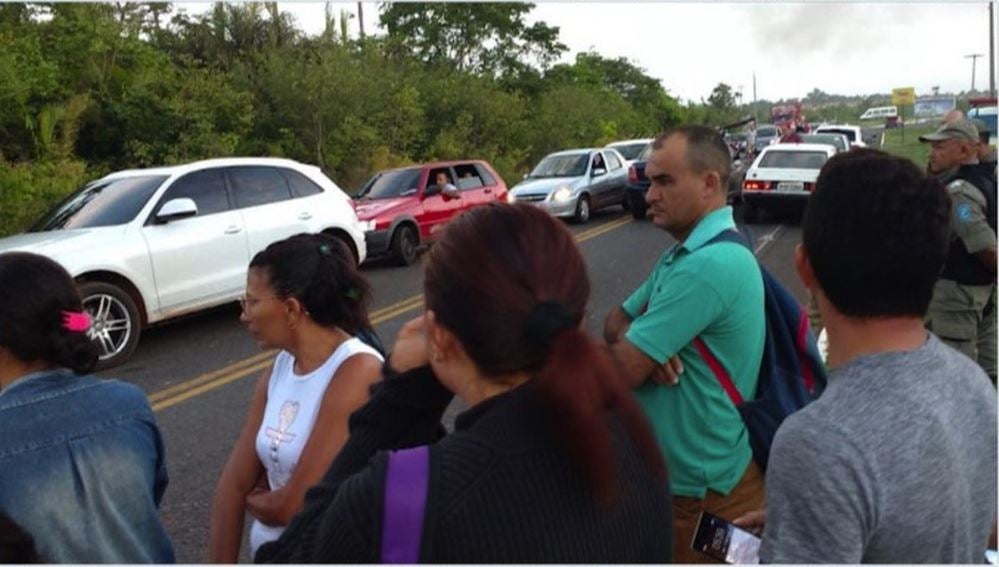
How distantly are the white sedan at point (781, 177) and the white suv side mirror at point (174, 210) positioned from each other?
11388 mm

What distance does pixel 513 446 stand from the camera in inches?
54.2

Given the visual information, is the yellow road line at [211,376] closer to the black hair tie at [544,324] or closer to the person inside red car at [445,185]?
the black hair tie at [544,324]

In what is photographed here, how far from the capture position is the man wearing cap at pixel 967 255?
483 cm

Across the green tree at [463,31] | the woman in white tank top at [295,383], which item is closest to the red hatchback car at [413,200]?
the woman in white tank top at [295,383]

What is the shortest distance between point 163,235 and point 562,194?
1022 cm

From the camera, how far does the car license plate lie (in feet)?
54.0

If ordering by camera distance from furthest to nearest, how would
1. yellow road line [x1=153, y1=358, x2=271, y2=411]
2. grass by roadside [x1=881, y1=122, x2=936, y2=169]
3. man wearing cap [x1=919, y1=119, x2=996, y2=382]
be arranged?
grass by roadside [x1=881, y1=122, x2=936, y2=169] < yellow road line [x1=153, y1=358, x2=271, y2=411] < man wearing cap [x1=919, y1=119, x2=996, y2=382]

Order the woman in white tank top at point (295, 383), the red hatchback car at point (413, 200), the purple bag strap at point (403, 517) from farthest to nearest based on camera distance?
the red hatchback car at point (413, 200) < the woman in white tank top at point (295, 383) < the purple bag strap at point (403, 517)

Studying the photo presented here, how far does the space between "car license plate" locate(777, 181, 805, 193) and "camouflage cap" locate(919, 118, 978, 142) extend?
11.5 meters

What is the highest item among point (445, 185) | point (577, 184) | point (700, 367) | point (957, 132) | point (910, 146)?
point (957, 132)

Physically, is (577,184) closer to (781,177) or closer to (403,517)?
(781,177)

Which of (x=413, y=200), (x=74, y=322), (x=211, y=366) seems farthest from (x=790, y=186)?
(x=74, y=322)

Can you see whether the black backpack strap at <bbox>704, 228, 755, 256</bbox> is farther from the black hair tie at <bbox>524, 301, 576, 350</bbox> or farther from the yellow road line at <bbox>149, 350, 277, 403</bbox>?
the yellow road line at <bbox>149, 350, 277, 403</bbox>

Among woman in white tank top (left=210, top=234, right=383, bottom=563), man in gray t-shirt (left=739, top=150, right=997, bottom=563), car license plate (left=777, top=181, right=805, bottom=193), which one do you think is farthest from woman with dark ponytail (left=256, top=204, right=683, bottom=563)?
car license plate (left=777, top=181, right=805, bottom=193)
